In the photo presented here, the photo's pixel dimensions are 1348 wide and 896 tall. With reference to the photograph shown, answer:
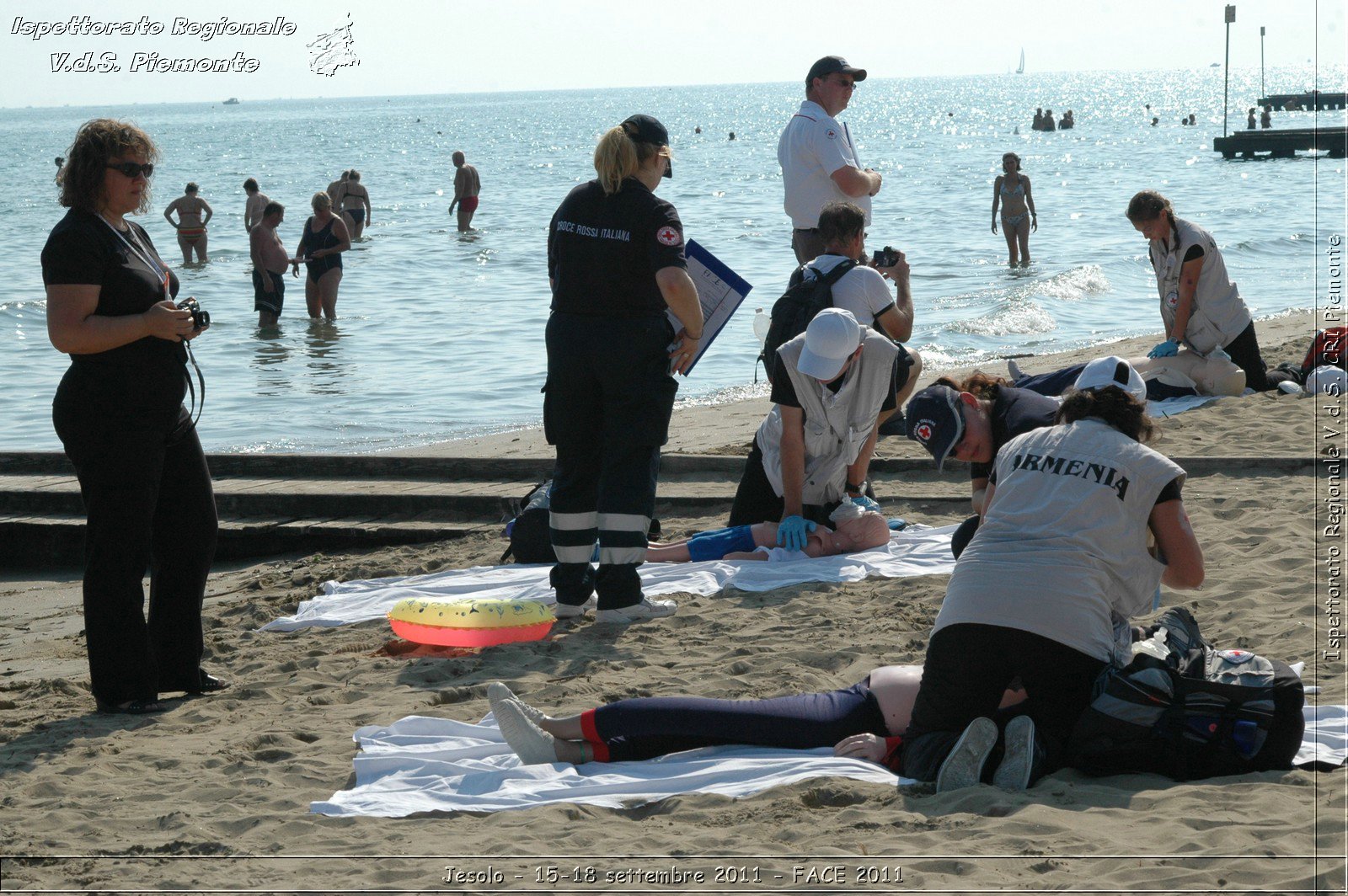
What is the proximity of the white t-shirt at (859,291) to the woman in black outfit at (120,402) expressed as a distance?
9.84 feet

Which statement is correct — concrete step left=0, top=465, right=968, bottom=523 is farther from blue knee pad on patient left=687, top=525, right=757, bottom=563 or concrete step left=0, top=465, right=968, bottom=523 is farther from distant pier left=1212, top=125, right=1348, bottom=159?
distant pier left=1212, top=125, right=1348, bottom=159

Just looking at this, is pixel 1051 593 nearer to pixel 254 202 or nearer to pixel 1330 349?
pixel 1330 349

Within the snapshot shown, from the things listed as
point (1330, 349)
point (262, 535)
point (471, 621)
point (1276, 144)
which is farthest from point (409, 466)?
point (1276, 144)

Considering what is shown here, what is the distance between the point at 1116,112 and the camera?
108 meters

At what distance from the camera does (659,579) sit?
564 centimetres

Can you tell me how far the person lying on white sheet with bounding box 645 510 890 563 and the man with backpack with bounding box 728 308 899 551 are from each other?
0.06m

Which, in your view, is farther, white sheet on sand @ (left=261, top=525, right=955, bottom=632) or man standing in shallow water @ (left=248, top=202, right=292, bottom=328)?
man standing in shallow water @ (left=248, top=202, right=292, bottom=328)

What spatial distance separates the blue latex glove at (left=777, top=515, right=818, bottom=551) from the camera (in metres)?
5.77

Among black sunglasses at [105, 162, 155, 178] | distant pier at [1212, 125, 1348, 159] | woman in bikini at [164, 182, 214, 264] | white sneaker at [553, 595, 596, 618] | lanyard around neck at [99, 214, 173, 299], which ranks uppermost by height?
distant pier at [1212, 125, 1348, 159]

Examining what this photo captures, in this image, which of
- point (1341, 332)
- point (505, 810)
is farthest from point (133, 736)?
point (1341, 332)

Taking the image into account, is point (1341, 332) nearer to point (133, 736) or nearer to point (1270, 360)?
point (1270, 360)

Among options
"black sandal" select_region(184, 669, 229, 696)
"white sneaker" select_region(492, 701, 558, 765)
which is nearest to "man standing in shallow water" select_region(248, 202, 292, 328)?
"black sandal" select_region(184, 669, 229, 696)

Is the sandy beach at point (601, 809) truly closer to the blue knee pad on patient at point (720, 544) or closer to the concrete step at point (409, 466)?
the blue knee pad on patient at point (720, 544)

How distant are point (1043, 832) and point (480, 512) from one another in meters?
4.56
